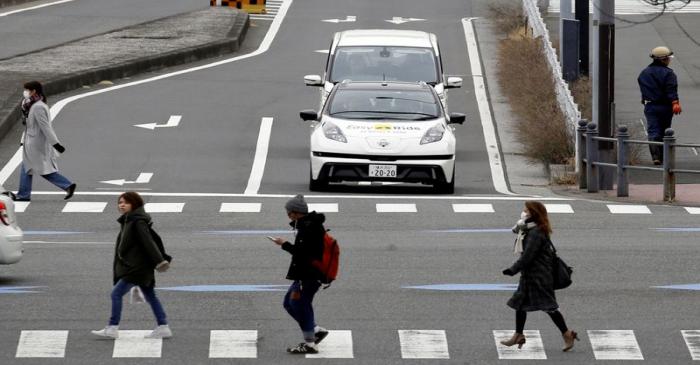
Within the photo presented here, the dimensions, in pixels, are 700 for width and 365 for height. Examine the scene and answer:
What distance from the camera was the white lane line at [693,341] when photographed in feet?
42.1

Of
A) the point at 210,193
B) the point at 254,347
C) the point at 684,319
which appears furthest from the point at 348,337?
the point at 210,193

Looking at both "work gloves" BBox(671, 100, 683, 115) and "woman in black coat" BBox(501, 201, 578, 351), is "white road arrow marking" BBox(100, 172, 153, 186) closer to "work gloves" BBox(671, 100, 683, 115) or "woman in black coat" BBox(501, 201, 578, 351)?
"work gloves" BBox(671, 100, 683, 115)

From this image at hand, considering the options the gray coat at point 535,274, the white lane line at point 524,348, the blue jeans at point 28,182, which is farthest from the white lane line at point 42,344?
the blue jeans at point 28,182

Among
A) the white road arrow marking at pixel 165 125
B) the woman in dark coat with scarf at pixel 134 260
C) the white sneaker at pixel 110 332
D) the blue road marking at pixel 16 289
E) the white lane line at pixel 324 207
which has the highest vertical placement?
the woman in dark coat with scarf at pixel 134 260

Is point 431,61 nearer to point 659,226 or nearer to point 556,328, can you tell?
point 659,226

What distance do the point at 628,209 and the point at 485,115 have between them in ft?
31.8

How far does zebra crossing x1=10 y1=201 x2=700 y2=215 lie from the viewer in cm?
2109

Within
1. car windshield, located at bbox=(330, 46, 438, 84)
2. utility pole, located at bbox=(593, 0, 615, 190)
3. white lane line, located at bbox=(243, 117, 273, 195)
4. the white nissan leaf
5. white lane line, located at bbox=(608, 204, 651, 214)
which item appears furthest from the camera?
car windshield, located at bbox=(330, 46, 438, 84)

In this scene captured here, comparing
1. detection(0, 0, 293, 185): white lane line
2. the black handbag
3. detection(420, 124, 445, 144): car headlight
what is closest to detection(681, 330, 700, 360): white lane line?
the black handbag

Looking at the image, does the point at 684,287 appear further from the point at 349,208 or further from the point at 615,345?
the point at 349,208

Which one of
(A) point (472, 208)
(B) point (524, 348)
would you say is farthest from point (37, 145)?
(B) point (524, 348)

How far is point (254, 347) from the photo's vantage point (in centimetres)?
1312

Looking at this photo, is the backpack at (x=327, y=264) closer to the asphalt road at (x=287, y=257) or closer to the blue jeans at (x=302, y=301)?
the blue jeans at (x=302, y=301)

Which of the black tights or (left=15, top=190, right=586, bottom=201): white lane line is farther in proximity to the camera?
(left=15, top=190, right=586, bottom=201): white lane line
